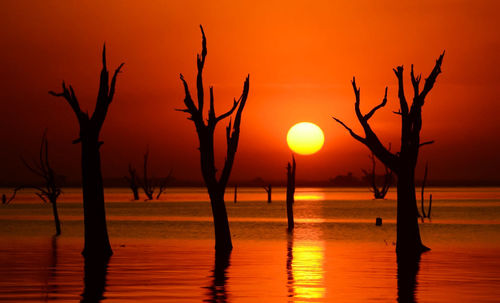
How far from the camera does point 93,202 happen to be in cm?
2880

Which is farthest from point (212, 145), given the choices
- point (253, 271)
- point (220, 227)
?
point (253, 271)

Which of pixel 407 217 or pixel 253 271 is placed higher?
pixel 407 217

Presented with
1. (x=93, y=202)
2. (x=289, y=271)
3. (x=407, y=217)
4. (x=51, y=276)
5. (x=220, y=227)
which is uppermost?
(x=93, y=202)

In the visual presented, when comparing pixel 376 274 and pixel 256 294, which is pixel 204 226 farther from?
pixel 256 294

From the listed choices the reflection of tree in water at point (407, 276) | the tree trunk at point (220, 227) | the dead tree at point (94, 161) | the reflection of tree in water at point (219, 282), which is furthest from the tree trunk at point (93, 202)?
the reflection of tree in water at point (407, 276)

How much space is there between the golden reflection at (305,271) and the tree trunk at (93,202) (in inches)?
237

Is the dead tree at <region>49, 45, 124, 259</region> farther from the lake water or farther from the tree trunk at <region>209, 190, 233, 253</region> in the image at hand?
the tree trunk at <region>209, 190, 233, 253</region>

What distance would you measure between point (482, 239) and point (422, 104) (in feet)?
40.5

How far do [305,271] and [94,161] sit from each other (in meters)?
8.34

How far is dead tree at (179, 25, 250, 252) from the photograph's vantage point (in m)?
32.0

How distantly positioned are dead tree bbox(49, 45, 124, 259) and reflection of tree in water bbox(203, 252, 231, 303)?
3.87 m

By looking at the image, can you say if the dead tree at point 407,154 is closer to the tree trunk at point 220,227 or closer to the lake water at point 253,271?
the lake water at point 253,271

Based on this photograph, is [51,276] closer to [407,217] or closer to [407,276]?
[407,276]

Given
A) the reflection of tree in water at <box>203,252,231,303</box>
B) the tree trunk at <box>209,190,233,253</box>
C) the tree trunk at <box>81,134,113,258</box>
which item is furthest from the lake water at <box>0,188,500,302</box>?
the tree trunk at <box>81,134,113,258</box>
